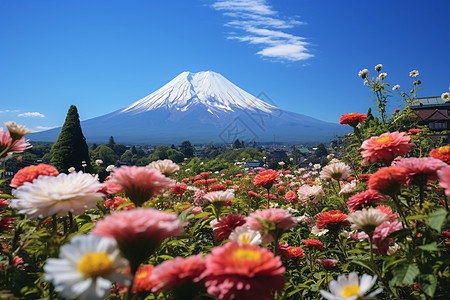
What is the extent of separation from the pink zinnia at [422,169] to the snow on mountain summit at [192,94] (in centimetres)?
8551

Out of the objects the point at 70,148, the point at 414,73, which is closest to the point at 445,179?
the point at 414,73

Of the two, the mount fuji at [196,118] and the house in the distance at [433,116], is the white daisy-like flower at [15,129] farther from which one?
the mount fuji at [196,118]

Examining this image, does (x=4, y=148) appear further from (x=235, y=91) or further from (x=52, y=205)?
(x=235, y=91)

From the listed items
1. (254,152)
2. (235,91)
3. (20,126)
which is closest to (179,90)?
(235,91)

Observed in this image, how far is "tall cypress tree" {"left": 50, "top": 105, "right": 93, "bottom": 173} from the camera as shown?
19.2m

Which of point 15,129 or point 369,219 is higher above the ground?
point 15,129

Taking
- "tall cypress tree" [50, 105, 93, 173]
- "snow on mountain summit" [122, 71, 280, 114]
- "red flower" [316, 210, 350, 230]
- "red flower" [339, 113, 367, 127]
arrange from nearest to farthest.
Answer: "red flower" [316, 210, 350, 230] → "red flower" [339, 113, 367, 127] → "tall cypress tree" [50, 105, 93, 173] → "snow on mountain summit" [122, 71, 280, 114]

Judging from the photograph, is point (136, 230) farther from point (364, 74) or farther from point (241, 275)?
point (364, 74)

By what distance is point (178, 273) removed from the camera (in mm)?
502

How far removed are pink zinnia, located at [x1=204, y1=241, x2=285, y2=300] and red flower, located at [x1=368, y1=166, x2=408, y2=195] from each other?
0.42 metres

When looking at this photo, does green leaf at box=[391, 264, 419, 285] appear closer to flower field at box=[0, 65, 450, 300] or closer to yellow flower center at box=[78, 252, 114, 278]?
flower field at box=[0, 65, 450, 300]

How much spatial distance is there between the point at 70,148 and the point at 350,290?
22.0 meters

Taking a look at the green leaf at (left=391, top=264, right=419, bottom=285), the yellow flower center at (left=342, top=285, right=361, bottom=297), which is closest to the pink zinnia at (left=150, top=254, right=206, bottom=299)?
the yellow flower center at (left=342, top=285, right=361, bottom=297)

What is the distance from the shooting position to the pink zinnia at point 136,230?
0.45 m
